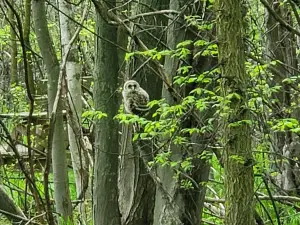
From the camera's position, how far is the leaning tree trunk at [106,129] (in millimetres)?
4145

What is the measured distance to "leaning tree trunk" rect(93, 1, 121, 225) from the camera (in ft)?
13.6

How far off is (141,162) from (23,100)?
11.4ft

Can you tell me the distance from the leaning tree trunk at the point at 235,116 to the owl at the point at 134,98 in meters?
0.92

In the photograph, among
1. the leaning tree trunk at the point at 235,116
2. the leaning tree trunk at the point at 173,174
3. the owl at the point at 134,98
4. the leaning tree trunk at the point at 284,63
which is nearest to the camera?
the leaning tree trunk at the point at 235,116

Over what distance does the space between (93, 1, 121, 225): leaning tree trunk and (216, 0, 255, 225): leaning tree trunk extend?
1.48 m

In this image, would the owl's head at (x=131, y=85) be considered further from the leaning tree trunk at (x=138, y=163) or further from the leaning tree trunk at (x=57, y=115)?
the leaning tree trunk at (x=57, y=115)

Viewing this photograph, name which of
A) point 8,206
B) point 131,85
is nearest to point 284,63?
point 131,85

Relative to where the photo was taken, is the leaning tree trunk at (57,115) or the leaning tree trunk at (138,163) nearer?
the leaning tree trunk at (138,163)

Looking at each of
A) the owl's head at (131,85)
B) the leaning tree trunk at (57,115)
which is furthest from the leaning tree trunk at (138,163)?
the leaning tree trunk at (57,115)

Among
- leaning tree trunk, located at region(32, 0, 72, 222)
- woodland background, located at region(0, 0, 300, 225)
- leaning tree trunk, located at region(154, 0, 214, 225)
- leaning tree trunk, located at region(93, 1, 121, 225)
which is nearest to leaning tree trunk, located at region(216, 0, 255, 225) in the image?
woodland background, located at region(0, 0, 300, 225)

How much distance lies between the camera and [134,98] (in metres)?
3.60

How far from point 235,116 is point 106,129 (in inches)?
63.8

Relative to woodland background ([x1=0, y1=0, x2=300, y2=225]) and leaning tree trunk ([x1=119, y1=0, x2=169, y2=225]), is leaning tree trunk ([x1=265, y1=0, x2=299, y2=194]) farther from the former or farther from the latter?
leaning tree trunk ([x1=119, y1=0, x2=169, y2=225])

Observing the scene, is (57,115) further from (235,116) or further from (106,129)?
(235,116)
